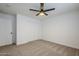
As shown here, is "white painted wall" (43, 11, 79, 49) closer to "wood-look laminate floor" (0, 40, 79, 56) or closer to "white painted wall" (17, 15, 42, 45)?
"wood-look laminate floor" (0, 40, 79, 56)

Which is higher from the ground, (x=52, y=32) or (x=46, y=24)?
(x=46, y=24)

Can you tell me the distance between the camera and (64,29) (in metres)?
4.85

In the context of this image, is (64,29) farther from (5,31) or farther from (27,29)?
(5,31)

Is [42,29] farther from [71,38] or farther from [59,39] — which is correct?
[71,38]

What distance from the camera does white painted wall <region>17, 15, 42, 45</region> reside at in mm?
5012

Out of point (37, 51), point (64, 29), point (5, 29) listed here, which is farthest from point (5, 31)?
point (64, 29)

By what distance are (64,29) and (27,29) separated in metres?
2.61

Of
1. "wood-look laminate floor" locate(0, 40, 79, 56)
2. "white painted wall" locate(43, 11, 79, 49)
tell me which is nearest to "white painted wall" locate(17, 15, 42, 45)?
"white painted wall" locate(43, 11, 79, 49)

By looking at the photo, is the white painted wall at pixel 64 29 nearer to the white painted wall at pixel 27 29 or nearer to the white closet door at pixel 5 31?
the white painted wall at pixel 27 29

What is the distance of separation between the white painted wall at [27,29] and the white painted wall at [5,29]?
2.09 ft

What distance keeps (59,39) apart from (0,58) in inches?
195

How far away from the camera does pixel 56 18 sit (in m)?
5.39

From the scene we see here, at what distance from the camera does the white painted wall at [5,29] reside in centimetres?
462

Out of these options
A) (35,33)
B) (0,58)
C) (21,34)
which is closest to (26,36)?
(21,34)
